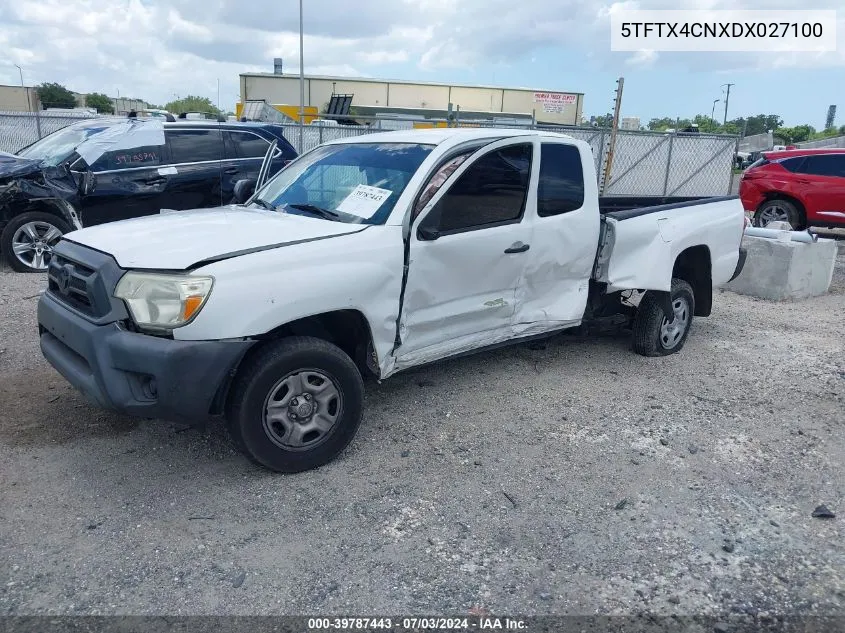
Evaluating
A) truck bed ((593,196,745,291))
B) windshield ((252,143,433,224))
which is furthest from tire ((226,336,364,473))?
truck bed ((593,196,745,291))

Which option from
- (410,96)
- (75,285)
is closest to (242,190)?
(75,285)

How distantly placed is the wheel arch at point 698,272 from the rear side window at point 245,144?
5.73m

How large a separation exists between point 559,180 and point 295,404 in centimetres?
252

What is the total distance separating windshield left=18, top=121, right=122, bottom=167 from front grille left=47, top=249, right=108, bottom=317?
5.40m

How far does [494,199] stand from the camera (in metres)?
4.44

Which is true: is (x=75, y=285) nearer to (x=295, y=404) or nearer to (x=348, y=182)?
(x=295, y=404)

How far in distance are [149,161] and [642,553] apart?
7.56 metres

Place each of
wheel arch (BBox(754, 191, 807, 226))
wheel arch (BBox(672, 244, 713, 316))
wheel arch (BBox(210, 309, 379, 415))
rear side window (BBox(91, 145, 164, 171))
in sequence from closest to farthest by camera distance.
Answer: wheel arch (BBox(210, 309, 379, 415)) < wheel arch (BBox(672, 244, 713, 316)) < rear side window (BBox(91, 145, 164, 171)) < wheel arch (BBox(754, 191, 807, 226))

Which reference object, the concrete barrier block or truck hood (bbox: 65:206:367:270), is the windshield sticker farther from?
the concrete barrier block

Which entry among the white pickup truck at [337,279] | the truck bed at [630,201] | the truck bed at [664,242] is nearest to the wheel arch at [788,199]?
the truck bed at [630,201]

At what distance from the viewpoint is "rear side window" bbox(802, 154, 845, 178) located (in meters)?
12.2

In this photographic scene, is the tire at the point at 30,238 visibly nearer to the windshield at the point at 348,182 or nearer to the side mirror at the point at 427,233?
the windshield at the point at 348,182

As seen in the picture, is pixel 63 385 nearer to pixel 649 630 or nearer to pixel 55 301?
pixel 55 301

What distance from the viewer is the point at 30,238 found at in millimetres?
8094
